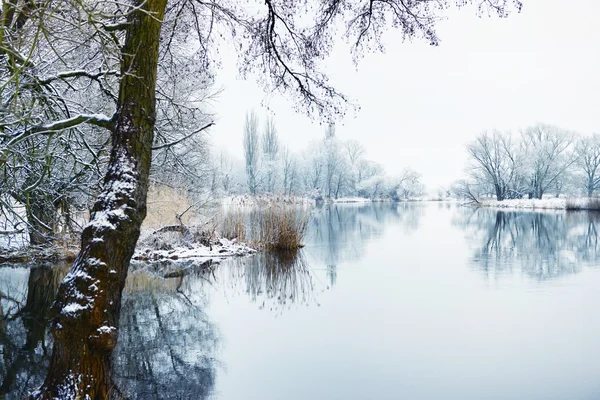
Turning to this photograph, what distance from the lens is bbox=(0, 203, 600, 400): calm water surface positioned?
3783 mm

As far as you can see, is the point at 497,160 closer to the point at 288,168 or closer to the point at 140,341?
the point at 288,168

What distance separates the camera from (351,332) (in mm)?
5234

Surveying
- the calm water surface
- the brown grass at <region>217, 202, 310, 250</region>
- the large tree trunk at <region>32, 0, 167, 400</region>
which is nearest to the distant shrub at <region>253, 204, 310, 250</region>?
the brown grass at <region>217, 202, 310, 250</region>

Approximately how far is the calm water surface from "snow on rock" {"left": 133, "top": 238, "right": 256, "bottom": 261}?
2.80ft

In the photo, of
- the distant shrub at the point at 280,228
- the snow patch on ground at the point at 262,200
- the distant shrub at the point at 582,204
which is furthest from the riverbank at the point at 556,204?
the snow patch on ground at the point at 262,200

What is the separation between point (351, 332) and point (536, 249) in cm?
848

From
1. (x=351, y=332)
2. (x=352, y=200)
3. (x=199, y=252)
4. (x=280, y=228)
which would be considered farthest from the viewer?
(x=352, y=200)

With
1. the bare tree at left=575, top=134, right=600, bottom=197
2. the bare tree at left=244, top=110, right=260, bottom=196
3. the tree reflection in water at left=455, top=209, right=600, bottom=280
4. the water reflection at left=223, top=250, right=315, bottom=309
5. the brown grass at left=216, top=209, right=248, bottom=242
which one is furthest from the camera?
the bare tree at left=575, top=134, right=600, bottom=197

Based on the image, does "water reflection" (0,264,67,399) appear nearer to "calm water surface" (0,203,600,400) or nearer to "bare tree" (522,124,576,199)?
"calm water surface" (0,203,600,400)

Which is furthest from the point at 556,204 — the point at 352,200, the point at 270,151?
the point at 270,151

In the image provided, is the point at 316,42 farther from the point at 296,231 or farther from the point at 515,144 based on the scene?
the point at 515,144

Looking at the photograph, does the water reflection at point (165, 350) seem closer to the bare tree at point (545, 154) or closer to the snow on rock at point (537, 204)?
the snow on rock at point (537, 204)

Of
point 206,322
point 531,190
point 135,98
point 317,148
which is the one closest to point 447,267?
point 206,322

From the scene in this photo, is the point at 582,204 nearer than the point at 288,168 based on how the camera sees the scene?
Yes
